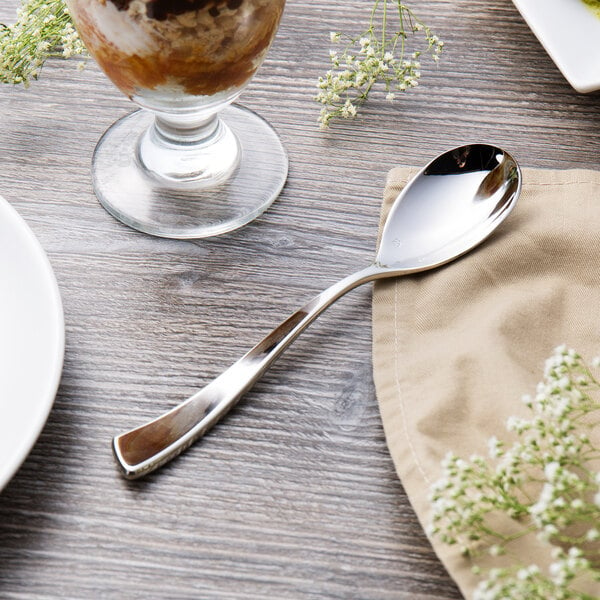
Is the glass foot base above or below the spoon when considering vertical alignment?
above

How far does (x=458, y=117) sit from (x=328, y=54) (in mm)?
156

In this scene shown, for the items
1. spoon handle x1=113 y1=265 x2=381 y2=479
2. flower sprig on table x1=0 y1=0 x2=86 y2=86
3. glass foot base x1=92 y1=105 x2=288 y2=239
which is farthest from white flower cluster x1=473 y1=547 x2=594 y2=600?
flower sprig on table x1=0 y1=0 x2=86 y2=86

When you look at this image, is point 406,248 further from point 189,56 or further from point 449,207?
point 189,56

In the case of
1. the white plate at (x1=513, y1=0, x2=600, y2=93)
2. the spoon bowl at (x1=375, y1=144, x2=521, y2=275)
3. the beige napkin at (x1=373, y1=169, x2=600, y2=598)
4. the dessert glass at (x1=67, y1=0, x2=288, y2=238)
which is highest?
the dessert glass at (x1=67, y1=0, x2=288, y2=238)

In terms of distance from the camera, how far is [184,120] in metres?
0.62

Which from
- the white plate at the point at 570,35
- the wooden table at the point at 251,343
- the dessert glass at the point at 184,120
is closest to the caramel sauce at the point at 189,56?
the dessert glass at the point at 184,120

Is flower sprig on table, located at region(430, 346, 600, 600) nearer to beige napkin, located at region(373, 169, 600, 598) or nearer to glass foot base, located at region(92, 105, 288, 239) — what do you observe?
beige napkin, located at region(373, 169, 600, 598)

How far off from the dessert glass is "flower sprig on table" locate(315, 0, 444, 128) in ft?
0.24

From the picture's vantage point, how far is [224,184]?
2.12 feet

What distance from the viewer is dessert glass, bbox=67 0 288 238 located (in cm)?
51

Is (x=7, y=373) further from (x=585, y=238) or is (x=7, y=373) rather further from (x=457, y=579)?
(x=585, y=238)

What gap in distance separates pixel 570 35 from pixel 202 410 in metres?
0.52

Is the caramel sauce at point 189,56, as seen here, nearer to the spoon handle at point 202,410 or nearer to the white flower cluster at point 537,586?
the spoon handle at point 202,410

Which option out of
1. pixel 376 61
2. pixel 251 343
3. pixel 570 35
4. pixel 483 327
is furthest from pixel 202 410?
pixel 570 35
